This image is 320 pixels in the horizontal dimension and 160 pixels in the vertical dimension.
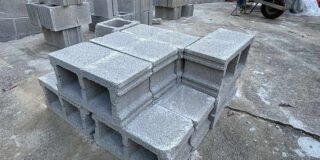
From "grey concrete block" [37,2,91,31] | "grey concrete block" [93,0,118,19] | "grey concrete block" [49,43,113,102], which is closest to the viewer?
"grey concrete block" [49,43,113,102]

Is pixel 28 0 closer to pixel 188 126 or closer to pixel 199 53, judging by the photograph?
pixel 199 53

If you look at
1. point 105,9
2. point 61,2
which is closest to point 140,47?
point 61,2

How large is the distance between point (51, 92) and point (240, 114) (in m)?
2.33

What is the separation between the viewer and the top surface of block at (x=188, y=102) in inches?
80.7

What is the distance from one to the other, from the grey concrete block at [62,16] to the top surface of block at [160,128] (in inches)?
110

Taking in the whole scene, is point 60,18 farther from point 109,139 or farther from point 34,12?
point 109,139

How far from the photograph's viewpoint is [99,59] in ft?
6.52

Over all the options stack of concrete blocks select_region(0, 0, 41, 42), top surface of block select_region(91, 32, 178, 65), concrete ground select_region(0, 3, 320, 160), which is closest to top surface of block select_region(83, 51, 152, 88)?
top surface of block select_region(91, 32, 178, 65)

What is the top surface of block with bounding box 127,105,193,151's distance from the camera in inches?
68.6

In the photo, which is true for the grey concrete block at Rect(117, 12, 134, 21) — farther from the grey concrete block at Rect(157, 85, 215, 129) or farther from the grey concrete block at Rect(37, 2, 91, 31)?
the grey concrete block at Rect(157, 85, 215, 129)

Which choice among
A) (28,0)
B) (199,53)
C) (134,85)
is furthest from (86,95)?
(28,0)

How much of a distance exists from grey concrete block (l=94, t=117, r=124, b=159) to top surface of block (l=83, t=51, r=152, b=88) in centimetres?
55

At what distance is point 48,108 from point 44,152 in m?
0.71

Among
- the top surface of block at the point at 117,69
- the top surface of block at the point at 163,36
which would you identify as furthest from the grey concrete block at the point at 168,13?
the top surface of block at the point at 117,69
